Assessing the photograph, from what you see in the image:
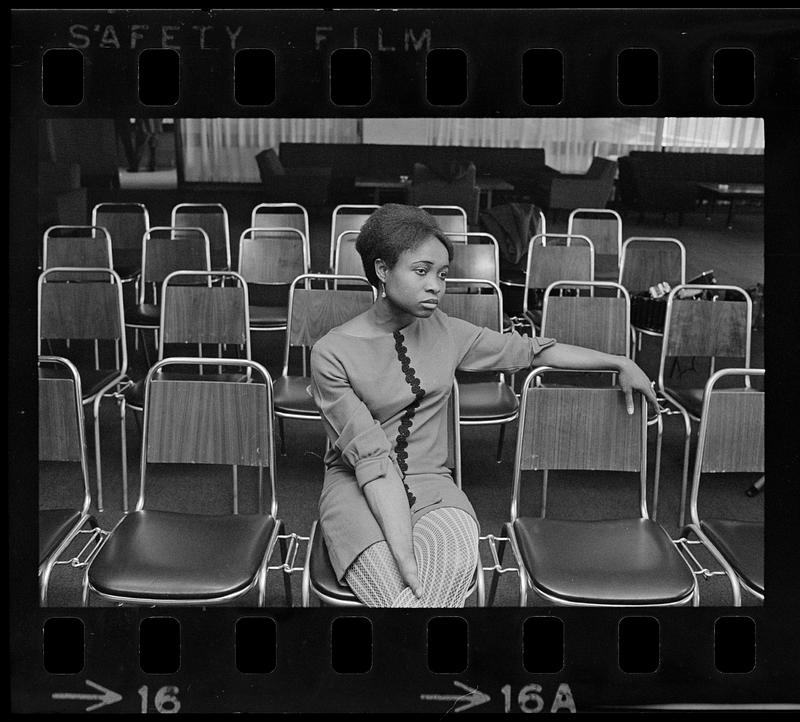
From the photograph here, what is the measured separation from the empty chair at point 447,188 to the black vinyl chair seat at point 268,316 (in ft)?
14.0

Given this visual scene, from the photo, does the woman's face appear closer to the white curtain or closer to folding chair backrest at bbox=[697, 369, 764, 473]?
folding chair backrest at bbox=[697, 369, 764, 473]

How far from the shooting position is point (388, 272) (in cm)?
228

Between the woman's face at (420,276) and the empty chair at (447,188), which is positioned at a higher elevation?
the empty chair at (447,188)

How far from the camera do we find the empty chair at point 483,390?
3410mm

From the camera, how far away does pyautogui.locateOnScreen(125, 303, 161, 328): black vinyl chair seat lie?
176 inches

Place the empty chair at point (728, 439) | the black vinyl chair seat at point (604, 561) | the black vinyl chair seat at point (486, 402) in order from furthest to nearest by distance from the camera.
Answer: the black vinyl chair seat at point (486, 402) → the empty chair at point (728, 439) → the black vinyl chair seat at point (604, 561)

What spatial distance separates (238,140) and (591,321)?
32.8ft

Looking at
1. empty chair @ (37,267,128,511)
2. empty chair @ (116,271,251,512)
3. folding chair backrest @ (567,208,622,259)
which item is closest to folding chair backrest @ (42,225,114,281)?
empty chair @ (37,267,128,511)

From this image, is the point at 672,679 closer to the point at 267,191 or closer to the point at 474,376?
the point at 474,376

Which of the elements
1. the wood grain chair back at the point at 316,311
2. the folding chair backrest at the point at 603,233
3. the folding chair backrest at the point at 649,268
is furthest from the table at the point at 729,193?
the wood grain chair back at the point at 316,311

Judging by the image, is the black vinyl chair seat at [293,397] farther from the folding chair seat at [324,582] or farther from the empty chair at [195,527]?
the folding chair seat at [324,582]

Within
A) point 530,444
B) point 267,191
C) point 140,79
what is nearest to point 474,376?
point 530,444

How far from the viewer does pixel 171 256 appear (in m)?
4.90

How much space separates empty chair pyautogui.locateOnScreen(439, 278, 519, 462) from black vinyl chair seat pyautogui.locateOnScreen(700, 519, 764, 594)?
103cm
